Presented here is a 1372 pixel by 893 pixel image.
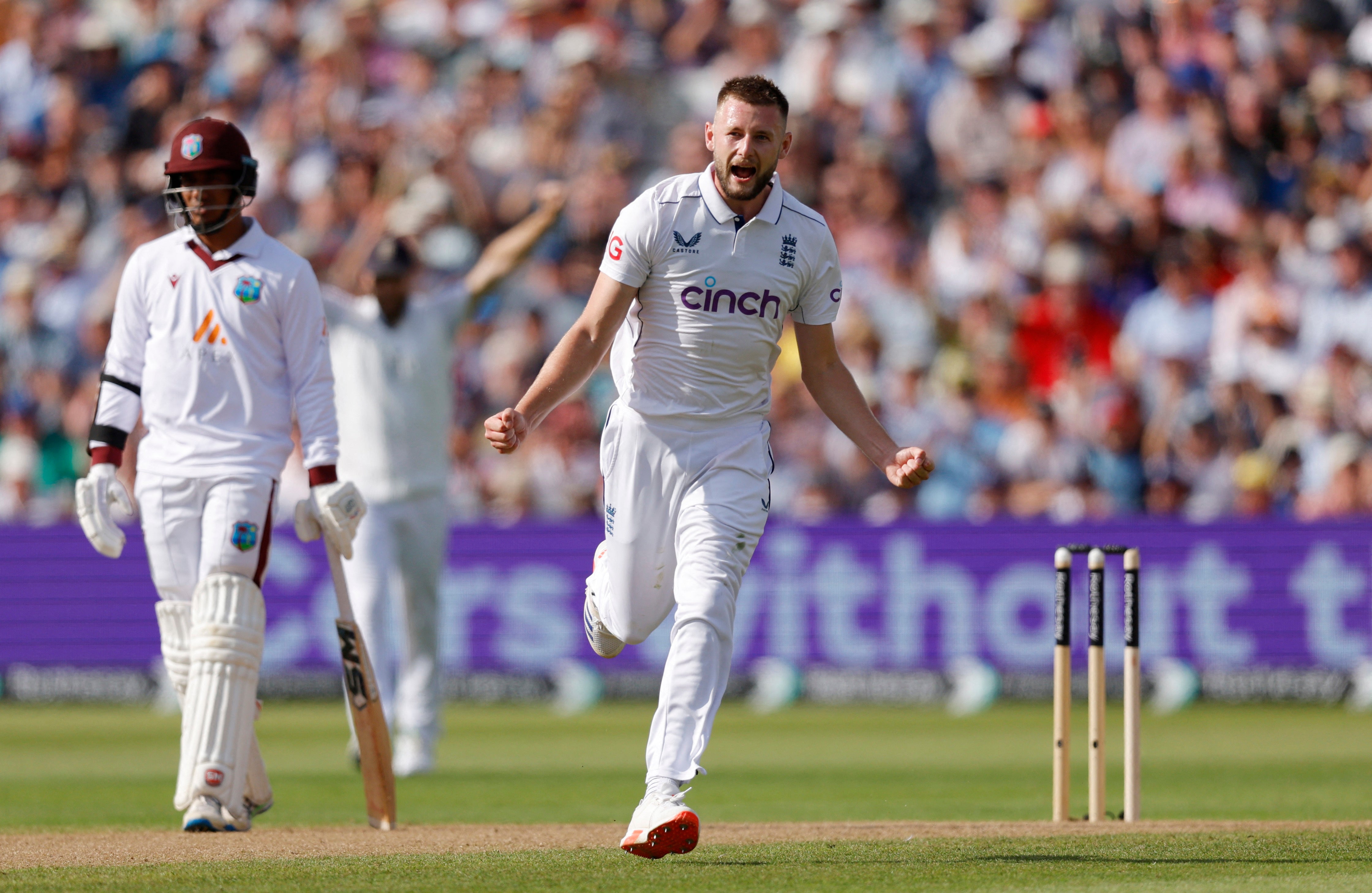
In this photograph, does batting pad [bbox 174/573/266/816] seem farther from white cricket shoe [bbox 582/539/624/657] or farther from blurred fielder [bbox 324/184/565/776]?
blurred fielder [bbox 324/184/565/776]

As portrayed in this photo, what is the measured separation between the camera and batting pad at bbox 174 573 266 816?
7.09 meters

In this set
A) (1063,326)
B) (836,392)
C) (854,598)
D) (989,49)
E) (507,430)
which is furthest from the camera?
(989,49)

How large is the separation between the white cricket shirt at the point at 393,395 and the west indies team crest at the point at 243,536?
288cm

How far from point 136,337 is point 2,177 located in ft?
44.2

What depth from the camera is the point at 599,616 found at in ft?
22.6

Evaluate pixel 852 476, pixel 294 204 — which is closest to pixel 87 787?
pixel 852 476

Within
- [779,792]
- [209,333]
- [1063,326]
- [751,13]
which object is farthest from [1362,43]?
[209,333]

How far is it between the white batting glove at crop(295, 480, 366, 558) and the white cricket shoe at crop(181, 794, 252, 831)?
1.06 metres

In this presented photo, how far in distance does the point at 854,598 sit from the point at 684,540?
8.03 metres

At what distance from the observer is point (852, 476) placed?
49.6 feet

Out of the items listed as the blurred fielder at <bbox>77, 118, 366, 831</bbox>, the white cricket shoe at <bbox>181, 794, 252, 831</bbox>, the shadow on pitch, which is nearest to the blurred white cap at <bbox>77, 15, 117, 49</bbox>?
the blurred fielder at <bbox>77, 118, 366, 831</bbox>

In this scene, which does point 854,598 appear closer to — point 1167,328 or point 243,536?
point 1167,328

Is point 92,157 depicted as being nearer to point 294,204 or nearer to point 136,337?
point 294,204

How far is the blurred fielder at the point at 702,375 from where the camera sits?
6.29m
